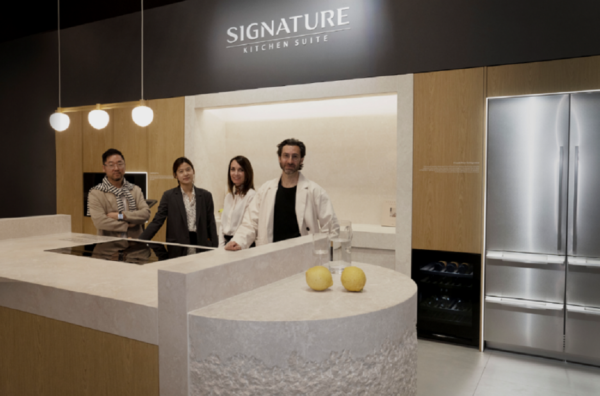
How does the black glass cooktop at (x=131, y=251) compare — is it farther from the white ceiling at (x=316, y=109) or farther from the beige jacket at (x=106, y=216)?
the white ceiling at (x=316, y=109)

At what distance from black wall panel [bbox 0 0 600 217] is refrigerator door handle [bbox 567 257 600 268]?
1475 millimetres

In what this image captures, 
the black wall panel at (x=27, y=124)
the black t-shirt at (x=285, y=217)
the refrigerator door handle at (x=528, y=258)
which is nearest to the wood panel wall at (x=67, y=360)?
the black t-shirt at (x=285, y=217)

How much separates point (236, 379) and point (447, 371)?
2.24m

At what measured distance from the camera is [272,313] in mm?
1541

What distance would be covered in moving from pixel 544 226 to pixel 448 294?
0.93 m

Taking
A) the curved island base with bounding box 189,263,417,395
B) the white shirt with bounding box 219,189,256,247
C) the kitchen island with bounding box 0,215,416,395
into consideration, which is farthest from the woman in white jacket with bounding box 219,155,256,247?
the curved island base with bounding box 189,263,417,395

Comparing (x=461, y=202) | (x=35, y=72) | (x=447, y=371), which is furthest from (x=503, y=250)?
(x=35, y=72)

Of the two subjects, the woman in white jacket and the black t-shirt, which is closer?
the black t-shirt

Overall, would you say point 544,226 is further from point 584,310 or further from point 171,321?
point 171,321

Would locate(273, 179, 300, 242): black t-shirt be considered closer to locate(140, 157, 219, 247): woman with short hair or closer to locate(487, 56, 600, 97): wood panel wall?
locate(140, 157, 219, 247): woman with short hair

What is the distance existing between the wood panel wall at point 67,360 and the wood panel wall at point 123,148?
2.95 m

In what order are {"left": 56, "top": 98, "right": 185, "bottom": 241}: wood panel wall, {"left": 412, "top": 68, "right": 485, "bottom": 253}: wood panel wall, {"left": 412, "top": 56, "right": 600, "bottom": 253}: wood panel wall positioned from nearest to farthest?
{"left": 412, "top": 56, "right": 600, "bottom": 253}: wood panel wall, {"left": 412, "top": 68, "right": 485, "bottom": 253}: wood panel wall, {"left": 56, "top": 98, "right": 185, "bottom": 241}: wood panel wall

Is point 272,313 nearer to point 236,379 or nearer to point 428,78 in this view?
point 236,379

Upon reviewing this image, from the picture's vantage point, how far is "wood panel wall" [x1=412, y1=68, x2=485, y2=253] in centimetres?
356
